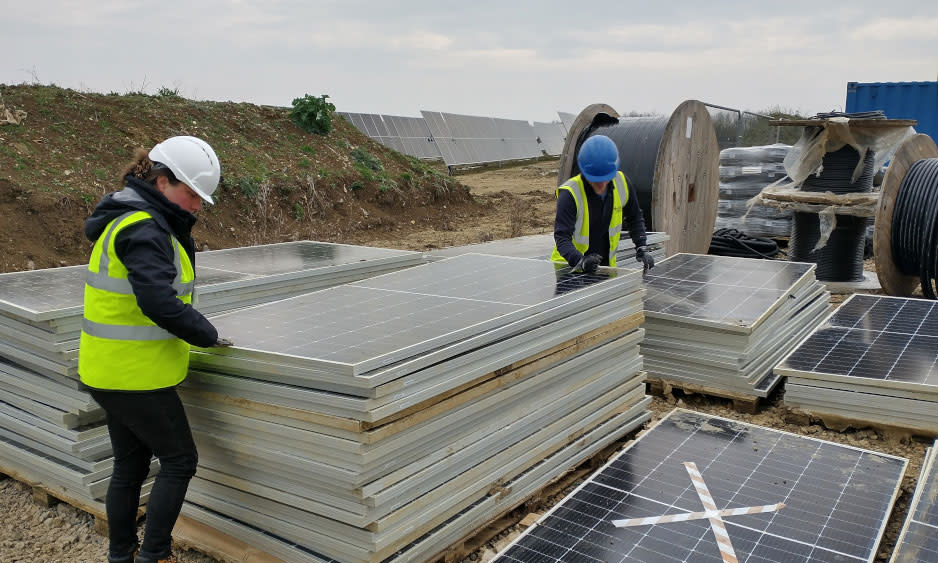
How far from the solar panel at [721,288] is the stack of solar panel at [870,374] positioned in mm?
537

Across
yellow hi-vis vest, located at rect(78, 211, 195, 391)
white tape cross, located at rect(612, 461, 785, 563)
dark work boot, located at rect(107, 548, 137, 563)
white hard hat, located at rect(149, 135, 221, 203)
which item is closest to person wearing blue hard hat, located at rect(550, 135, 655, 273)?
white tape cross, located at rect(612, 461, 785, 563)

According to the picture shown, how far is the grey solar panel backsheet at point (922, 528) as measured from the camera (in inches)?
138

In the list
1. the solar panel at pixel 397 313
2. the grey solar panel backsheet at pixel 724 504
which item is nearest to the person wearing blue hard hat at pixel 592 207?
the solar panel at pixel 397 313

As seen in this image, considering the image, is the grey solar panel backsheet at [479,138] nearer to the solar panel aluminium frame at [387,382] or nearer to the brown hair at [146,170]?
the solar panel aluminium frame at [387,382]

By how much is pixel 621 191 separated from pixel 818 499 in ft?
10.2

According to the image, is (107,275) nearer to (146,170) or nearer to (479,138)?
(146,170)

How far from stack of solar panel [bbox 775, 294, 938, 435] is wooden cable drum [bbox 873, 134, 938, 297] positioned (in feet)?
7.87

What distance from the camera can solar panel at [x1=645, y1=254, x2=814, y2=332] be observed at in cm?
654

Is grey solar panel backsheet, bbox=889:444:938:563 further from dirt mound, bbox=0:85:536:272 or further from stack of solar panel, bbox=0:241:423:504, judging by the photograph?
dirt mound, bbox=0:85:536:272

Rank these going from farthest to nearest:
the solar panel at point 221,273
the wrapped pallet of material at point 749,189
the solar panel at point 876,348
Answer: the wrapped pallet of material at point 749,189
the solar panel at point 876,348
the solar panel at point 221,273

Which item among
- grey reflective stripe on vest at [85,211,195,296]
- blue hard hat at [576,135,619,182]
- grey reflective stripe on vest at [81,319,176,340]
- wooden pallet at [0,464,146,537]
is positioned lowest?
wooden pallet at [0,464,146,537]

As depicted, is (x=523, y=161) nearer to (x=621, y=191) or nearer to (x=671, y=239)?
(x=671, y=239)

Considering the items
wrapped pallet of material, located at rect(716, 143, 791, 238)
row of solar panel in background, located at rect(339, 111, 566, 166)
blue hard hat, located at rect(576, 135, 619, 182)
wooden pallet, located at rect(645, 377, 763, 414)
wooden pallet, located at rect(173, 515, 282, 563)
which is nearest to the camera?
wooden pallet, located at rect(173, 515, 282, 563)

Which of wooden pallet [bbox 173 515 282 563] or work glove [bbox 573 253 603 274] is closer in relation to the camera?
wooden pallet [bbox 173 515 282 563]
